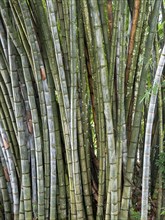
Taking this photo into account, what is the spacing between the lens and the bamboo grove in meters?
1.08

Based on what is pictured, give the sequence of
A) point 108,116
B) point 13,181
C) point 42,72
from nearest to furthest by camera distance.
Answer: point 108,116 → point 42,72 → point 13,181

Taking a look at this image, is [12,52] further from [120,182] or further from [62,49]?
[120,182]

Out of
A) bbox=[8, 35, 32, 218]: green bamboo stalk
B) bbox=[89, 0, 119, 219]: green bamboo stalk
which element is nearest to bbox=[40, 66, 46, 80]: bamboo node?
bbox=[8, 35, 32, 218]: green bamboo stalk

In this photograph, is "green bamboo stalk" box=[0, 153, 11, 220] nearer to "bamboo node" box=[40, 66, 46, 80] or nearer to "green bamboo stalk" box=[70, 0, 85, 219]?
"green bamboo stalk" box=[70, 0, 85, 219]

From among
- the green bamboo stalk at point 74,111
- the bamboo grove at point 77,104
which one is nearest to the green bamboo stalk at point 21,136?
the bamboo grove at point 77,104

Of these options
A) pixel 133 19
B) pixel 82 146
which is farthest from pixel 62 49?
pixel 82 146

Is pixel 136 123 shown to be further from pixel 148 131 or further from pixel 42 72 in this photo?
→ pixel 42 72

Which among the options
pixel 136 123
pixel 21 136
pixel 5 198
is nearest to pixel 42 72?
pixel 21 136

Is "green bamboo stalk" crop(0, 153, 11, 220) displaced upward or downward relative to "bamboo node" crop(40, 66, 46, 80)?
downward

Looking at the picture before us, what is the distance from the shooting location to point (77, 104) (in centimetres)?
120

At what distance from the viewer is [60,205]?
130cm

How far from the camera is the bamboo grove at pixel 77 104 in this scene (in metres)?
1.08

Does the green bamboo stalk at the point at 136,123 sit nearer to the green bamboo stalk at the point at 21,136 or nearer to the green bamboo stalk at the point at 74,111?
the green bamboo stalk at the point at 74,111

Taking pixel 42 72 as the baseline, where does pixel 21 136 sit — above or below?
below
